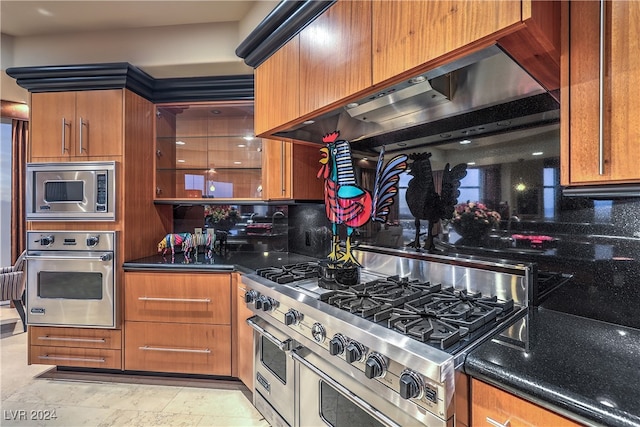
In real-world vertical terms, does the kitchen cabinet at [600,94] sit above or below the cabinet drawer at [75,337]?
above

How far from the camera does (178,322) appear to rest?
2.19 metres

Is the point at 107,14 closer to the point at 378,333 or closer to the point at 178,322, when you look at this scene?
the point at 178,322

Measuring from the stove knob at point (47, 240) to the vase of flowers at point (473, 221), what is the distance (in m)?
2.72

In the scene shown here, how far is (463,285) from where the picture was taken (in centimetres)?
145

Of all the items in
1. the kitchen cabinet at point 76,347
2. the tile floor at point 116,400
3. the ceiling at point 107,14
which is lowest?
the tile floor at point 116,400

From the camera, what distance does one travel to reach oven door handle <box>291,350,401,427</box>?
1.02 m

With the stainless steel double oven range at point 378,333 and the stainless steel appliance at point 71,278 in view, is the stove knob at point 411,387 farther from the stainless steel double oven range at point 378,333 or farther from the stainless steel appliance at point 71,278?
the stainless steel appliance at point 71,278

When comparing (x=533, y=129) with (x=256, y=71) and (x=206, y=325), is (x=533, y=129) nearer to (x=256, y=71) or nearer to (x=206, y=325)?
(x=256, y=71)

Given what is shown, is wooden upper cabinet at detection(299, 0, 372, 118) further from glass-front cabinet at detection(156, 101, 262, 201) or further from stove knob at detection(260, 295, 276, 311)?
glass-front cabinet at detection(156, 101, 262, 201)

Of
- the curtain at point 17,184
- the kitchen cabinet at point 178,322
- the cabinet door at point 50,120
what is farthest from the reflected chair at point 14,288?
the kitchen cabinet at point 178,322

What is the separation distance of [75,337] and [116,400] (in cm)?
62

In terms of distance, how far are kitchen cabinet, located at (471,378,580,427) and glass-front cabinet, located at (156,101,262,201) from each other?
2073 mm

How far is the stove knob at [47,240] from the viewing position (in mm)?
2271

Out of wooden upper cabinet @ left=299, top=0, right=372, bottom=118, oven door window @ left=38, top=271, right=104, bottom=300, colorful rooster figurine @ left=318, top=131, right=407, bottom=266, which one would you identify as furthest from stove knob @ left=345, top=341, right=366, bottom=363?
oven door window @ left=38, top=271, right=104, bottom=300
